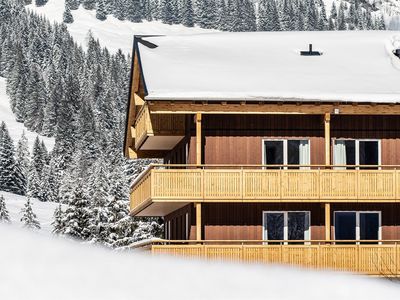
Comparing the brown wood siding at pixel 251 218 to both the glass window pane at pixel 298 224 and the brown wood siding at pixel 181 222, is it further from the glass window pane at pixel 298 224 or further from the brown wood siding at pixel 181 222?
the brown wood siding at pixel 181 222

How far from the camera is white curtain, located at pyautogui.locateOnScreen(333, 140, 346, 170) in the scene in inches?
1395

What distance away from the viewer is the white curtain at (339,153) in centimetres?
3543

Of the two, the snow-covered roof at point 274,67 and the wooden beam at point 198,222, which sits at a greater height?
the snow-covered roof at point 274,67

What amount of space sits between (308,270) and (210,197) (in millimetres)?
30468

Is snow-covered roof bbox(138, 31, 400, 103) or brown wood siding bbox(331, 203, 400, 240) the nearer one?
snow-covered roof bbox(138, 31, 400, 103)

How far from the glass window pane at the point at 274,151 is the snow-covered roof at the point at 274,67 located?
2033 millimetres

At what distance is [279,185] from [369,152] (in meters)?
4.56

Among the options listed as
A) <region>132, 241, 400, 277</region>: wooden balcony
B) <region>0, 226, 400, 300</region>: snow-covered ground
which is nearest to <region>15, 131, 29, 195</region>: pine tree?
<region>132, 241, 400, 277</region>: wooden balcony

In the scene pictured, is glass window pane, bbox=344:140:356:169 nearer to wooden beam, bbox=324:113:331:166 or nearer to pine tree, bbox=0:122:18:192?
wooden beam, bbox=324:113:331:166

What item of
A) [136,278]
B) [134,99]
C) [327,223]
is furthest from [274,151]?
[136,278]

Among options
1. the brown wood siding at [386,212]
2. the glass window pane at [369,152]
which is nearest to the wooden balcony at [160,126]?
the brown wood siding at [386,212]

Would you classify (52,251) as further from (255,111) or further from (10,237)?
(255,111)

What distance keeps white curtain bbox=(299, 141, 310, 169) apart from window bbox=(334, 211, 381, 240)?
6.71ft

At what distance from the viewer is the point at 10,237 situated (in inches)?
68.6
